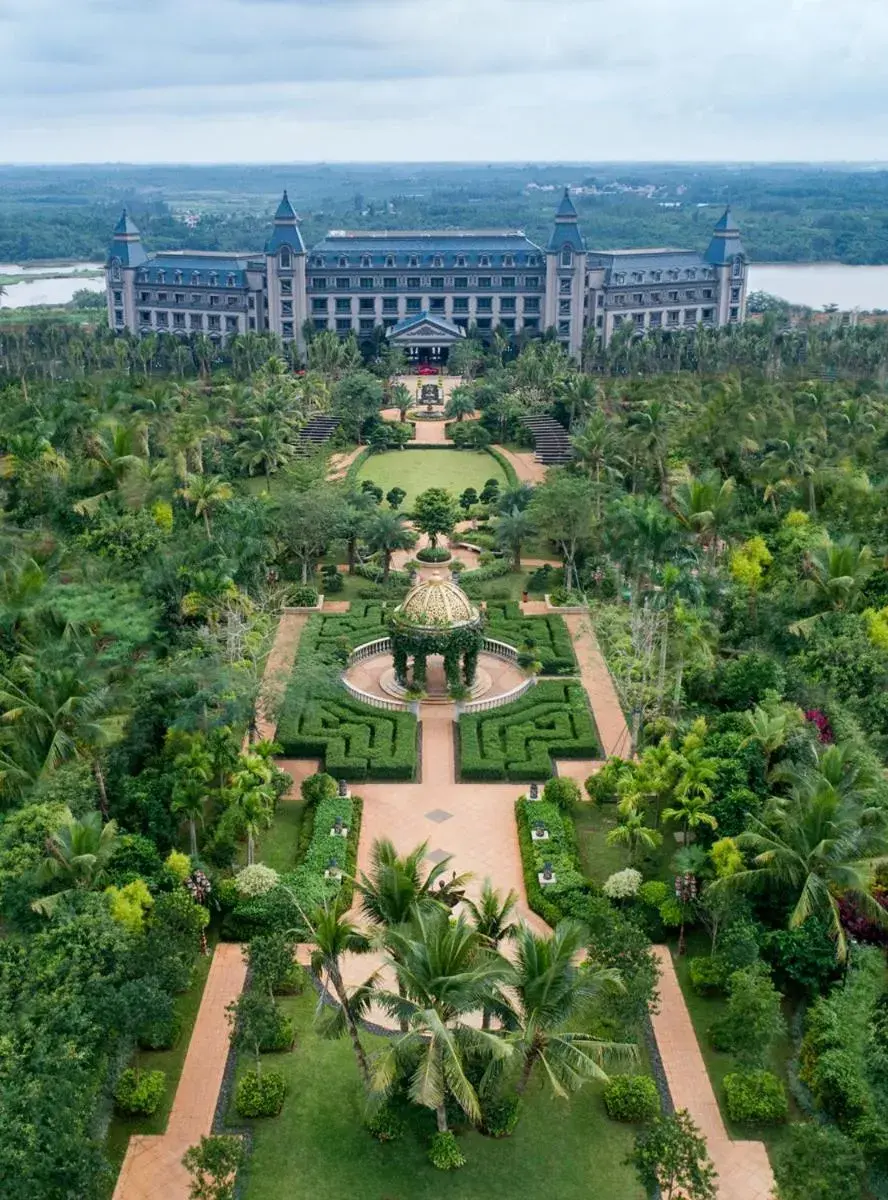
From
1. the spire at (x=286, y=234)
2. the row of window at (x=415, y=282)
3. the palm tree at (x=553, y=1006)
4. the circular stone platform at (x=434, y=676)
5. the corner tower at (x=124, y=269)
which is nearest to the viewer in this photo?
the palm tree at (x=553, y=1006)

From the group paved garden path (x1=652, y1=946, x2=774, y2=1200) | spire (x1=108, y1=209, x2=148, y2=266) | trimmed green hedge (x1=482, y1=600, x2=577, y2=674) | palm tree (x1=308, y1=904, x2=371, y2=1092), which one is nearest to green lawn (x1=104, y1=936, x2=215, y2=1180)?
palm tree (x1=308, y1=904, x2=371, y2=1092)

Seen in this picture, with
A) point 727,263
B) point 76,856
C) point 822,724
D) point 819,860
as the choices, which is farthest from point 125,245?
point 819,860

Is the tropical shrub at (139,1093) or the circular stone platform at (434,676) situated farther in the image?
the circular stone platform at (434,676)

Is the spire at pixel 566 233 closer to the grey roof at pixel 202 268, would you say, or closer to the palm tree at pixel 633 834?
the grey roof at pixel 202 268

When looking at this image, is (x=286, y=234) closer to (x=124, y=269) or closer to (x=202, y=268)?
(x=202, y=268)

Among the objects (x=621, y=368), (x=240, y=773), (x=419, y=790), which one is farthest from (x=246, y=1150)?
(x=621, y=368)

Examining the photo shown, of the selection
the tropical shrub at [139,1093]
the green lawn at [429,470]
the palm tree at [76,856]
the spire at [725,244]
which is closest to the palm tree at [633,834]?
the palm tree at [76,856]
